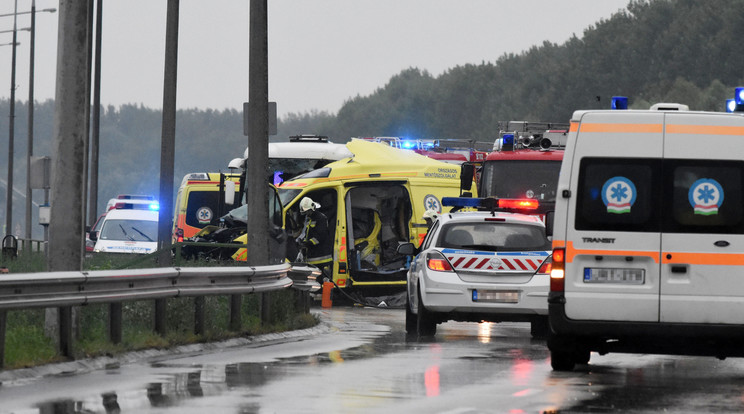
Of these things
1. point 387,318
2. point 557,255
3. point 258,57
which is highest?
point 258,57

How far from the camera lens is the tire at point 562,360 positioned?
15430mm

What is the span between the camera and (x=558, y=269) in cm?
1470

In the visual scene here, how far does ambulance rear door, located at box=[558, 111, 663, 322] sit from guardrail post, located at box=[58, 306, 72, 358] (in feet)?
14.4

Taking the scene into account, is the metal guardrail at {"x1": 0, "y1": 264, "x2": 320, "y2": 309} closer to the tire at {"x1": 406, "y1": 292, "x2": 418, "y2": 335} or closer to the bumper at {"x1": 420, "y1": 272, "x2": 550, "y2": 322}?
the tire at {"x1": 406, "y1": 292, "x2": 418, "y2": 335}

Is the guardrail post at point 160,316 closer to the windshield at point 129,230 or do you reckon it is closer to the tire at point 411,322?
the tire at point 411,322

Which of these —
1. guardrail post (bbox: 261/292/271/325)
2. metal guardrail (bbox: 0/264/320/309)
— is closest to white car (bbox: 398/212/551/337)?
guardrail post (bbox: 261/292/271/325)

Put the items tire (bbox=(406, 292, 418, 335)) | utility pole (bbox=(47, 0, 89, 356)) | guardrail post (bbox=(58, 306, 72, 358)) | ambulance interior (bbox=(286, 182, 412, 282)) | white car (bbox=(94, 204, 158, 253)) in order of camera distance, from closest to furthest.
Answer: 1. guardrail post (bbox=(58, 306, 72, 358))
2. utility pole (bbox=(47, 0, 89, 356))
3. tire (bbox=(406, 292, 418, 335))
4. ambulance interior (bbox=(286, 182, 412, 282))
5. white car (bbox=(94, 204, 158, 253))

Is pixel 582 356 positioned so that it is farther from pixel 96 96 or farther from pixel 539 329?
pixel 96 96

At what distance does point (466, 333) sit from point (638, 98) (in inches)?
3749

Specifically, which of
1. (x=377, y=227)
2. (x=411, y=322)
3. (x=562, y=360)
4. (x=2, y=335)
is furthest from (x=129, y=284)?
(x=377, y=227)

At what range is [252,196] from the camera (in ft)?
76.2

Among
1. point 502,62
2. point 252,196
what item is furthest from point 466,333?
point 502,62

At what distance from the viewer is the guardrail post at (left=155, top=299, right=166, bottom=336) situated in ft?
57.3

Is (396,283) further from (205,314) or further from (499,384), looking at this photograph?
(499,384)
